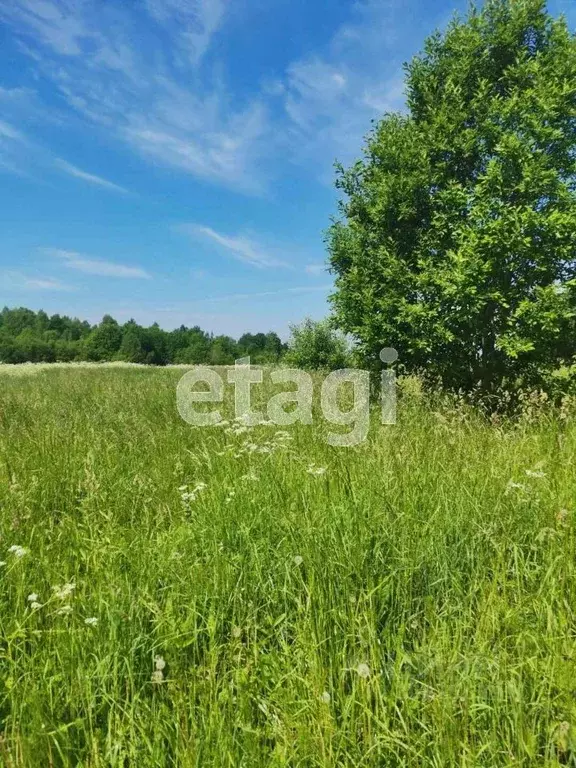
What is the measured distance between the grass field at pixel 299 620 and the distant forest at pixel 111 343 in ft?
221

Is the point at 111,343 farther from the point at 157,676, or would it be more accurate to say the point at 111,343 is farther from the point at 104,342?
the point at 157,676

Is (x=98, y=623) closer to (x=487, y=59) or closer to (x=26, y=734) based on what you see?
(x=26, y=734)

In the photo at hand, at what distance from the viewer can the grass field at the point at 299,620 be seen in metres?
1.50

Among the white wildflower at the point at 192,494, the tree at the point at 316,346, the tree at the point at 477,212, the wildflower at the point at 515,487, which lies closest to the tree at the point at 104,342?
the tree at the point at 316,346

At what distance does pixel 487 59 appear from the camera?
7371 mm

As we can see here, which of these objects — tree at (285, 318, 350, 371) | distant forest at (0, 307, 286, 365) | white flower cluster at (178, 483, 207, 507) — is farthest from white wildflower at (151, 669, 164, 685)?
distant forest at (0, 307, 286, 365)

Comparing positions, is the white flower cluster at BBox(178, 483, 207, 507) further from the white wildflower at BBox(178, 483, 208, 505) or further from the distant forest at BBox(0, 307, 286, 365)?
the distant forest at BBox(0, 307, 286, 365)

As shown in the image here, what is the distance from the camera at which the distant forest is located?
77.8 m

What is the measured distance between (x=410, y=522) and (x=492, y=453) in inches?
71.6

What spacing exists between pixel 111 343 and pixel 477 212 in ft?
315

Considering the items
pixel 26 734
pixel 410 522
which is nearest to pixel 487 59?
pixel 410 522

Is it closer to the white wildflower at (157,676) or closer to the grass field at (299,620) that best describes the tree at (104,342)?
the grass field at (299,620)

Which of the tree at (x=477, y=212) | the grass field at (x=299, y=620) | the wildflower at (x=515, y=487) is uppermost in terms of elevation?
the tree at (x=477, y=212)

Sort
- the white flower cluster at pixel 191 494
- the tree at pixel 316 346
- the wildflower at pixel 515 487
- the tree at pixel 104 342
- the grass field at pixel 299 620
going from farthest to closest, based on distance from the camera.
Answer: the tree at pixel 104 342, the tree at pixel 316 346, the white flower cluster at pixel 191 494, the wildflower at pixel 515 487, the grass field at pixel 299 620
